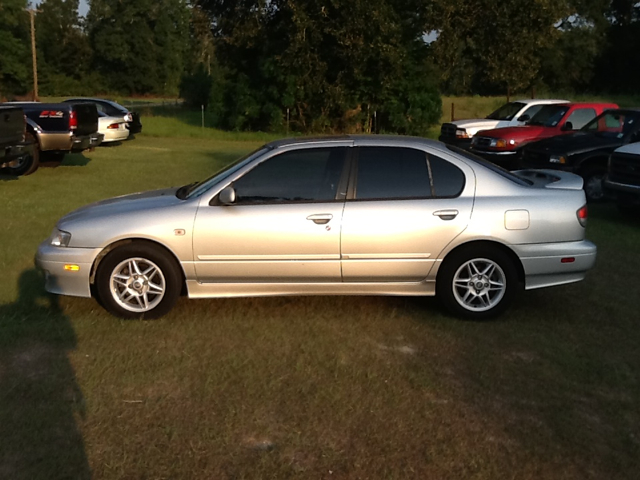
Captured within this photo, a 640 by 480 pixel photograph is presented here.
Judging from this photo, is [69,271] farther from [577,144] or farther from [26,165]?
[26,165]

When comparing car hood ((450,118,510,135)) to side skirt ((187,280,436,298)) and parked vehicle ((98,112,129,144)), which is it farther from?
side skirt ((187,280,436,298))

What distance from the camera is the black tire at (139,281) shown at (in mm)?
6418

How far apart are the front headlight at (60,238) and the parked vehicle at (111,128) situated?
59.0 ft

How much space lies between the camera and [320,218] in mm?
6367

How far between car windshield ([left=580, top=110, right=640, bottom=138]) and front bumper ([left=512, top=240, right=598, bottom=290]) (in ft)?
26.2

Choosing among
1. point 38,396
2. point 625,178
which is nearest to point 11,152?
point 38,396

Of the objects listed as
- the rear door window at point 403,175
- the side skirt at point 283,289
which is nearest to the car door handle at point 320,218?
the rear door window at point 403,175

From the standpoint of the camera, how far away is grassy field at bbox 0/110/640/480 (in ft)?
13.7

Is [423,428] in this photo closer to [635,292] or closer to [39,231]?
[635,292]

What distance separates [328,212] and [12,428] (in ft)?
9.68

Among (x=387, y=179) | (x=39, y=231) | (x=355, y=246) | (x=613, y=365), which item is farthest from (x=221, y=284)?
(x=39, y=231)

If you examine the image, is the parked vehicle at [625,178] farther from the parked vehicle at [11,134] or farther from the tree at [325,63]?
the tree at [325,63]

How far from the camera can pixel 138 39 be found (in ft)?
291

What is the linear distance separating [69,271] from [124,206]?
718 millimetres
